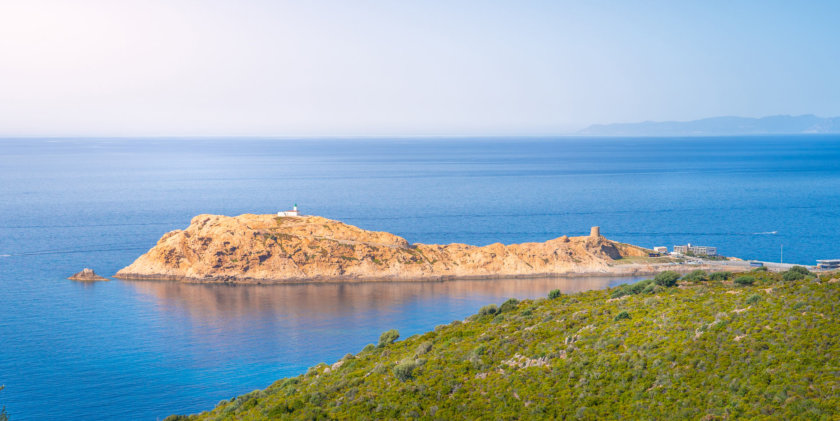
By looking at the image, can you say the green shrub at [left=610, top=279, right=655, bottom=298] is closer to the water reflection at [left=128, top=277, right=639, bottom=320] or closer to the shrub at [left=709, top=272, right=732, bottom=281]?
the shrub at [left=709, top=272, right=732, bottom=281]

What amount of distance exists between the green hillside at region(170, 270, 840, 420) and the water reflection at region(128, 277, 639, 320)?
33769mm

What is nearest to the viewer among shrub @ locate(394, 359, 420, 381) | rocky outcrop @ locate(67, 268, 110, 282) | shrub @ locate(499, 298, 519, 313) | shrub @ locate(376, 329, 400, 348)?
shrub @ locate(394, 359, 420, 381)

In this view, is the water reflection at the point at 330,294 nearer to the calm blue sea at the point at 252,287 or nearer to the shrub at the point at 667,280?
the calm blue sea at the point at 252,287

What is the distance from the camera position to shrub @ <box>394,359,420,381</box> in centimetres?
2486

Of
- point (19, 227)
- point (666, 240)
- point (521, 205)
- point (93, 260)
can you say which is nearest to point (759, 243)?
point (666, 240)

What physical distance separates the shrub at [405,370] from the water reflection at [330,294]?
118 ft

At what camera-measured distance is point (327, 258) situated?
76625 mm

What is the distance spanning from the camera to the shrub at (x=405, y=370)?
81.6 ft

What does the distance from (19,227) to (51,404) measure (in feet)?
239

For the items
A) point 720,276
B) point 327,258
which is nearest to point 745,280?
point 720,276

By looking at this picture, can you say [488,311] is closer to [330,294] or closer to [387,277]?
[330,294]

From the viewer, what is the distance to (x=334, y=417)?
23.1 meters

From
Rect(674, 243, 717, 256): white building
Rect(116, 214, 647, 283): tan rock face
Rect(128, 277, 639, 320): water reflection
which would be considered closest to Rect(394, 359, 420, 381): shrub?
Rect(128, 277, 639, 320): water reflection

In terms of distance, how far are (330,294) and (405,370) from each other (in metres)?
45.1
